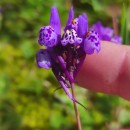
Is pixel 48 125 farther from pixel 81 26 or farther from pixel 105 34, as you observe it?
pixel 81 26

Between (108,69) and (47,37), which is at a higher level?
(47,37)

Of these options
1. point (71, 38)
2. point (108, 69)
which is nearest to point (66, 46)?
point (71, 38)

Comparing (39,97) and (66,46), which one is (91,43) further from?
(39,97)

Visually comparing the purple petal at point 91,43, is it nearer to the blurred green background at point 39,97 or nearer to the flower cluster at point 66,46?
the flower cluster at point 66,46

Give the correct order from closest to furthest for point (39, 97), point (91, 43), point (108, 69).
→ point (91, 43) → point (108, 69) → point (39, 97)

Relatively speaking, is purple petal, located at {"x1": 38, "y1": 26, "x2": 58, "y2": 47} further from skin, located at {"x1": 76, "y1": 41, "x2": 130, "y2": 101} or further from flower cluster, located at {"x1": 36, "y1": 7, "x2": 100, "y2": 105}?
skin, located at {"x1": 76, "y1": 41, "x2": 130, "y2": 101}

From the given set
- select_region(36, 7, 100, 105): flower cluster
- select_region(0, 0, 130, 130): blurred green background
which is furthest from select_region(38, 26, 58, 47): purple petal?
select_region(0, 0, 130, 130): blurred green background

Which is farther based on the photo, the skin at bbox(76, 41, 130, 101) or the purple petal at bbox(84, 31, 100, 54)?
the skin at bbox(76, 41, 130, 101)
